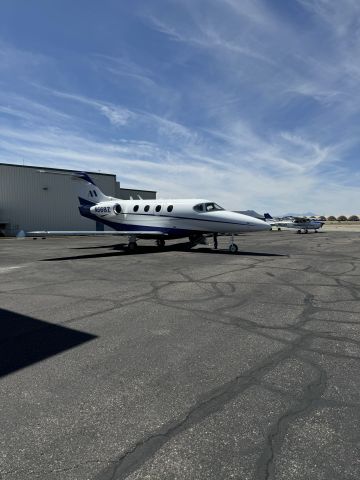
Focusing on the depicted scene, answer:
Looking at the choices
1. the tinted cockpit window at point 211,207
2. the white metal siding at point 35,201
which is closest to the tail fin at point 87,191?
the tinted cockpit window at point 211,207

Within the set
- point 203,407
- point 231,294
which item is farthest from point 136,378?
point 231,294

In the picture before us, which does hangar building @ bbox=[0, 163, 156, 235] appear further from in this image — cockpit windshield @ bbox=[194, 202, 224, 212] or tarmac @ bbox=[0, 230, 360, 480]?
tarmac @ bbox=[0, 230, 360, 480]

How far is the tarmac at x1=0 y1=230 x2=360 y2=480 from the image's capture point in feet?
9.00

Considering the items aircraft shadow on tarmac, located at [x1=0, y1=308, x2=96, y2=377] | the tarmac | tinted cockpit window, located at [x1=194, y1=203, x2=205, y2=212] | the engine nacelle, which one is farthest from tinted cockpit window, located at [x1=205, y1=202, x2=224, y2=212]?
aircraft shadow on tarmac, located at [x1=0, y1=308, x2=96, y2=377]

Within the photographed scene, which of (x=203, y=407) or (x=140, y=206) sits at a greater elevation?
(x=140, y=206)

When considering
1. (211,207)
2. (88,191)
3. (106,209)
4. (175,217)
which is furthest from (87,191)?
(211,207)

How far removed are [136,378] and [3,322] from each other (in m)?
3.53

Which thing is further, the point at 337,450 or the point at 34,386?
the point at 34,386

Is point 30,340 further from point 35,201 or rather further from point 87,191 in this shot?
point 35,201

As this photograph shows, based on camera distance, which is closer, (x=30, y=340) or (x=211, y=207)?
(x=30, y=340)

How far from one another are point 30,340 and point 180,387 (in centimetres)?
277

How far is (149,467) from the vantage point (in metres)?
2.67

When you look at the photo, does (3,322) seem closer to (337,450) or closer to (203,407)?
(203,407)

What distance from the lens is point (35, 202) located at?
41.7m
